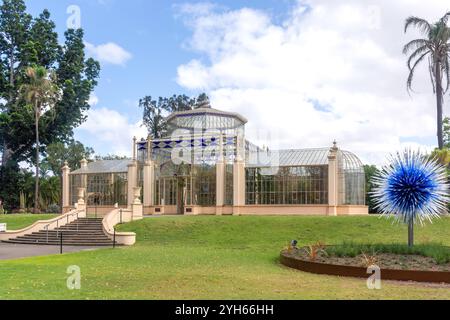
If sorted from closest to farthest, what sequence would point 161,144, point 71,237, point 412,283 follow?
point 412,283
point 71,237
point 161,144

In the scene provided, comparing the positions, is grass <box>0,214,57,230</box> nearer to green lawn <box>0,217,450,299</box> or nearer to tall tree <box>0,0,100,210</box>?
green lawn <box>0,217,450,299</box>

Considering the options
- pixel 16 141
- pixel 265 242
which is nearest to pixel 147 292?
pixel 265 242

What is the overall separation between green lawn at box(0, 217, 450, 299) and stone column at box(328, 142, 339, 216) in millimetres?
5398

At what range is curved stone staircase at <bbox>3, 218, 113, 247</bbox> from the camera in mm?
24281

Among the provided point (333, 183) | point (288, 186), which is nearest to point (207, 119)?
point (288, 186)

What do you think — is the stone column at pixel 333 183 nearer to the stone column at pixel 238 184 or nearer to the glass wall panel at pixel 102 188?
the stone column at pixel 238 184

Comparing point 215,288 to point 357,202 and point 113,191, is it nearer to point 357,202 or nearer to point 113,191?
point 357,202

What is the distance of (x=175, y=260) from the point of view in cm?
1653

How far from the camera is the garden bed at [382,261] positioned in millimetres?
12344

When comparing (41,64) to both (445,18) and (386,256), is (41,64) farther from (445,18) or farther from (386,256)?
(386,256)

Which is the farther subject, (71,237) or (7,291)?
(71,237)

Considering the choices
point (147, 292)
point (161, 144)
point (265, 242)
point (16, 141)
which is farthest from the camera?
point (16, 141)

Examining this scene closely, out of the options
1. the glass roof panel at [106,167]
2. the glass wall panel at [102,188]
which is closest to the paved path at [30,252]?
the glass wall panel at [102,188]

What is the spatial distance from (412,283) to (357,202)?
21044mm
